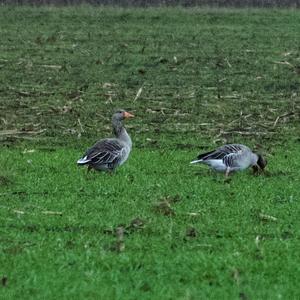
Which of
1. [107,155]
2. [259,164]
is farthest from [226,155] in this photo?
[107,155]

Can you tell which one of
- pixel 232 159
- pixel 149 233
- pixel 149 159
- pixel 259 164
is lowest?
pixel 149 159

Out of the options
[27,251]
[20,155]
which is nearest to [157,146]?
[20,155]

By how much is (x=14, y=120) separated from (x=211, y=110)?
403 centimetres

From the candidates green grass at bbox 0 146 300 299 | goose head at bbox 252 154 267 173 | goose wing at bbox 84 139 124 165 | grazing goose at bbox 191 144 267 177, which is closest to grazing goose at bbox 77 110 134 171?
goose wing at bbox 84 139 124 165

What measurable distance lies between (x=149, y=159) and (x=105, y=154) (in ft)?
5.98

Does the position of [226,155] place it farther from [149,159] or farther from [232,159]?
[149,159]

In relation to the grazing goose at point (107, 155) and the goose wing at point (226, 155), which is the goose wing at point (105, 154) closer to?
the grazing goose at point (107, 155)

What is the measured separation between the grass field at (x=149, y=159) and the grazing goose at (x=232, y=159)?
6.8 inches

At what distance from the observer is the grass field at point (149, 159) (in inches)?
386

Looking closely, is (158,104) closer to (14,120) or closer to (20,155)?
(14,120)

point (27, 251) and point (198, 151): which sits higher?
point (27, 251)

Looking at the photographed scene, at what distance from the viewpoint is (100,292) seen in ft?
29.7

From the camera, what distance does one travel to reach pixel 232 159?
16.2 metres

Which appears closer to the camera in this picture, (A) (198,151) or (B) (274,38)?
(A) (198,151)
